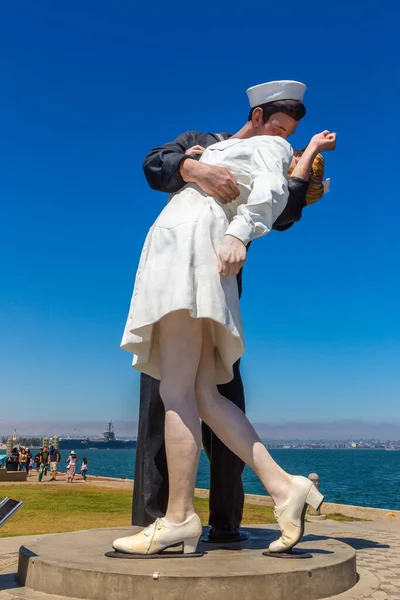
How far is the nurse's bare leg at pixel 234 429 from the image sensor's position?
3492 millimetres

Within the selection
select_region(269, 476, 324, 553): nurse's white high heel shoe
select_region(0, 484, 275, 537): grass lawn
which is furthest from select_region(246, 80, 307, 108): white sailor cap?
select_region(0, 484, 275, 537): grass lawn

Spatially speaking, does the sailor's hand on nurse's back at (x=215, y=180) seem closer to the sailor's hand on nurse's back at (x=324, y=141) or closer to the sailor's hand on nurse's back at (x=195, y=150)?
the sailor's hand on nurse's back at (x=195, y=150)

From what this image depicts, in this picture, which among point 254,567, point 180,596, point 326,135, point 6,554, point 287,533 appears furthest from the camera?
point 6,554

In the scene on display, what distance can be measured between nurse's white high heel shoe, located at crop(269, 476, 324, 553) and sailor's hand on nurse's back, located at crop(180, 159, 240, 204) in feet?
5.60

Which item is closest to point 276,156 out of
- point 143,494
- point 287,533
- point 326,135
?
point 326,135

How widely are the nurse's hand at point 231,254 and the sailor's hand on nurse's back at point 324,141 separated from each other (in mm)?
1247

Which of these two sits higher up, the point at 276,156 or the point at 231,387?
the point at 276,156

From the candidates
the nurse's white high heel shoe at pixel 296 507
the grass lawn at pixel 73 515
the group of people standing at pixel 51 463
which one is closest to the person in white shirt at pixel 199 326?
the nurse's white high heel shoe at pixel 296 507

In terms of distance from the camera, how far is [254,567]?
3207 mm

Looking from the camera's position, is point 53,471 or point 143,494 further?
point 53,471

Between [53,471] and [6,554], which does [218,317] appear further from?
[53,471]

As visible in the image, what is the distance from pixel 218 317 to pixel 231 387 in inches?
46.3

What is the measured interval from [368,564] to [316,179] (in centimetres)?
282

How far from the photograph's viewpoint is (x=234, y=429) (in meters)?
3.61
